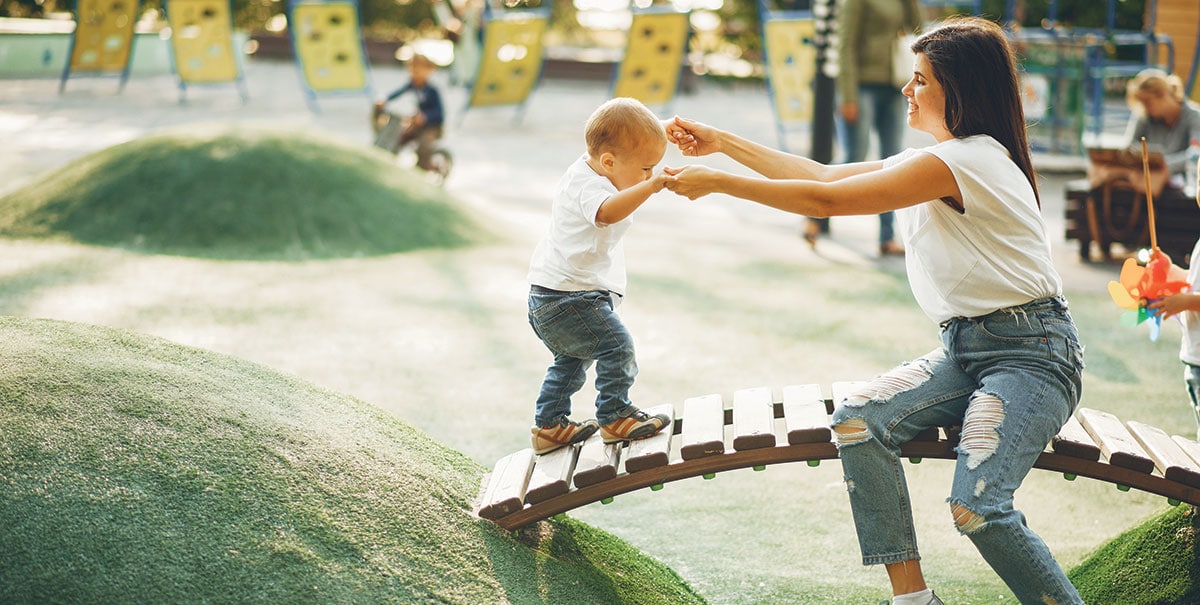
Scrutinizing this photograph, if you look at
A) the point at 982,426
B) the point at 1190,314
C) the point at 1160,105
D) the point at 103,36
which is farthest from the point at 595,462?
the point at 103,36

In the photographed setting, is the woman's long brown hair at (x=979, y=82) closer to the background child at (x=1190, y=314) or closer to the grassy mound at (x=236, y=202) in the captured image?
the background child at (x=1190, y=314)

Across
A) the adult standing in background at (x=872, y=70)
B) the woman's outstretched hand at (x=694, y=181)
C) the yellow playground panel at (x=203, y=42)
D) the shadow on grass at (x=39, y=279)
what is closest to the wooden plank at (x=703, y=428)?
the woman's outstretched hand at (x=694, y=181)

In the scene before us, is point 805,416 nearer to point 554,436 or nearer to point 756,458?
point 756,458

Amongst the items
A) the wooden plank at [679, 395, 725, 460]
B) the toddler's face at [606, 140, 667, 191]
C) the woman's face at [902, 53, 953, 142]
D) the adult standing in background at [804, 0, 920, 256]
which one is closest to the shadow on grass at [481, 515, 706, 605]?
the wooden plank at [679, 395, 725, 460]

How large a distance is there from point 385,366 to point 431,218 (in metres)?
2.66

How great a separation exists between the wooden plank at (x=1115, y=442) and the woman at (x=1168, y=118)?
15.8 ft

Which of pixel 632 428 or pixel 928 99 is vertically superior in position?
pixel 928 99

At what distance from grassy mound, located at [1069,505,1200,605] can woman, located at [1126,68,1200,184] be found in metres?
4.80

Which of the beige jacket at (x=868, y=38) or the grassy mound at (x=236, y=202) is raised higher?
the beige jacket at (x=868, y=38)

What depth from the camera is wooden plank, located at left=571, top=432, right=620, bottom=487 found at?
3096 millimetres

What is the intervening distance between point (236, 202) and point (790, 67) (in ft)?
23.8

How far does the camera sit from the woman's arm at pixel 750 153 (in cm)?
335

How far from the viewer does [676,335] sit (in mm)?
6164

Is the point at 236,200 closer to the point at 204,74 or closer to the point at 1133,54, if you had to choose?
the point at 204,74
